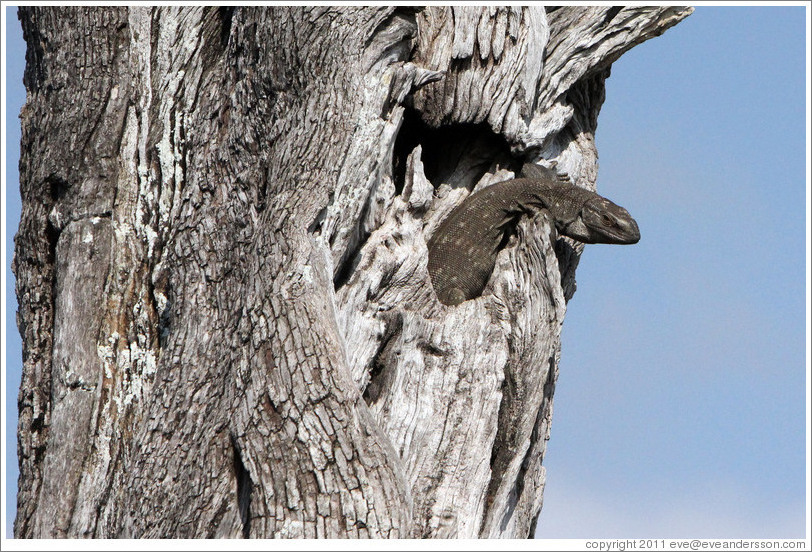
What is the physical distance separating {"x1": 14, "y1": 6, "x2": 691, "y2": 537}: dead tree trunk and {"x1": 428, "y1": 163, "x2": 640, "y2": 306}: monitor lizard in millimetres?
203

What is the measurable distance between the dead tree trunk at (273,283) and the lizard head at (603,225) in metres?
0.80

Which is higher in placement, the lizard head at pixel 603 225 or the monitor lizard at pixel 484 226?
the lizard head at pixel 603 225

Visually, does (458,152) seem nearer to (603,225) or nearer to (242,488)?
(603,225)

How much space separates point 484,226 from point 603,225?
1.31 m

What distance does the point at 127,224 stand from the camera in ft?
19.6

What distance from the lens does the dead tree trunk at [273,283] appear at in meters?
4.99

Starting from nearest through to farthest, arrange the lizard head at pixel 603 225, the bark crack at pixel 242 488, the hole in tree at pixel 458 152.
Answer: the bark crack at pixel 242 488
the hole in tree at pixel 458 152
the lizard head at pixel 603 225

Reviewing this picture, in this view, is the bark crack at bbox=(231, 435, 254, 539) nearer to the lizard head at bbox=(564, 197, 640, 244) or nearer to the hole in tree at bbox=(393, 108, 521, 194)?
the hole in tree at bbox=(393, 108, 521, 194)

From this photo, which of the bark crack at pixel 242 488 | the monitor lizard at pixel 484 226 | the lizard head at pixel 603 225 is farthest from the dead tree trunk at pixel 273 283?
the lizard head at pixel 603 225

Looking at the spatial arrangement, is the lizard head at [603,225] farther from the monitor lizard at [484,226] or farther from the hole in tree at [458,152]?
the hole in tree at [458,152]

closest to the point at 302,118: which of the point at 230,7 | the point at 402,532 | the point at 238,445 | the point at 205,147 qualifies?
the point at 205,147

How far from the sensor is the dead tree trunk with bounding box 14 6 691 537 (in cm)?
499

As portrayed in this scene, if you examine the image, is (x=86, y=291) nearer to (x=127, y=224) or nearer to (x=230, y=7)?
(x=127, y=224)

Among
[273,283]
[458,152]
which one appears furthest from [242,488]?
[458,152]
